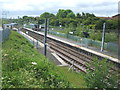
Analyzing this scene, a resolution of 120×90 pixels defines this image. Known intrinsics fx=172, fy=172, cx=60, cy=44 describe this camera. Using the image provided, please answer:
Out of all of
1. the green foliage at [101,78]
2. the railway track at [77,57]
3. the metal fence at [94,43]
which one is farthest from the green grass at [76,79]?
the metal fence at [94,43]

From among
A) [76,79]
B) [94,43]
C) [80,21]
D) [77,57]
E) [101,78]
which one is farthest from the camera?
[80,21]

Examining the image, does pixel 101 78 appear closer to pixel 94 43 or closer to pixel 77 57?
pixel 77 57

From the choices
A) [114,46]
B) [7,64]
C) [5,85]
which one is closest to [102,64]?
[5,85]

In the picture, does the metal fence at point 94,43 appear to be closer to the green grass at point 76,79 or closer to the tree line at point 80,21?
the tree line at point 80,21

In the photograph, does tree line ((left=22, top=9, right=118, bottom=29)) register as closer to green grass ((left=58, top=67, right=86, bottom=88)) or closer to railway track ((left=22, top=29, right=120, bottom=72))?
railway track ((left=22, top=29, right=120, bottom=72))


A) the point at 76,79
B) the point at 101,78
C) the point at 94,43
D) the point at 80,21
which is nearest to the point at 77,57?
the point at 94,43

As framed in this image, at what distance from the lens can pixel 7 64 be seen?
6.52 meters

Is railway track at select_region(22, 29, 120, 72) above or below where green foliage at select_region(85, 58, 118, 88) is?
below

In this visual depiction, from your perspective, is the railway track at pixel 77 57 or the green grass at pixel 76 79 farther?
the railway track at pixel 77 57

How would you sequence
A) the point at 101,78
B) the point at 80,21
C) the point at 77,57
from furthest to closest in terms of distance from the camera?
1. the point at 80,21
2. the point at 77,57
3. the point at 101,78

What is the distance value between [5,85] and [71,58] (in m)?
13.9

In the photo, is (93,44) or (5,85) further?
(93,44)

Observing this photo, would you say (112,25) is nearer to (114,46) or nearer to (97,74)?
(114,46)

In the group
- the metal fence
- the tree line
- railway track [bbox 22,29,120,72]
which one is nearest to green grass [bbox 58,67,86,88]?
railway track [bbox 22,29,120,72]
